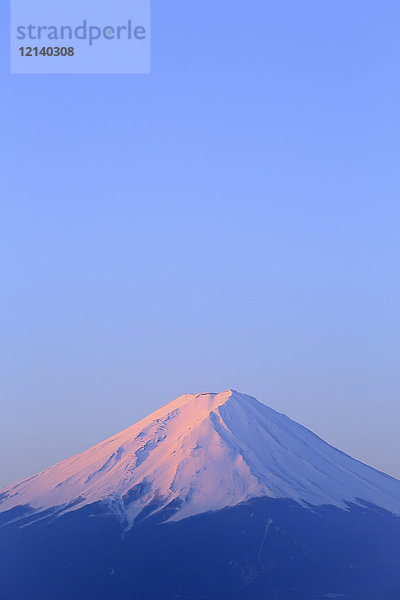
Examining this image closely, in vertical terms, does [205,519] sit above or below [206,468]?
below

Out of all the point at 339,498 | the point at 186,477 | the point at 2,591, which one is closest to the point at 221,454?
the point at 186,477

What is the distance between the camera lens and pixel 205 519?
142 metres

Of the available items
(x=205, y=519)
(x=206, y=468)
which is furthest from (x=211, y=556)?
(x=206, y=468)

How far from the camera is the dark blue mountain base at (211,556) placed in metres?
134

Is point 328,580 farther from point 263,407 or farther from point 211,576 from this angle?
point 263,407

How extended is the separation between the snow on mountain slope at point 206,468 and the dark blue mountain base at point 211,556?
2723 mm

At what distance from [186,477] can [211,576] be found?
16.2 metres

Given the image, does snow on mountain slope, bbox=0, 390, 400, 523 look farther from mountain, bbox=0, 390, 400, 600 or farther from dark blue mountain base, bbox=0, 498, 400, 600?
dark blue mountain base, bbox=0, 498, 400, 600

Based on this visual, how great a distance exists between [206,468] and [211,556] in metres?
14.3

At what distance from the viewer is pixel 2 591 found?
13562 cm

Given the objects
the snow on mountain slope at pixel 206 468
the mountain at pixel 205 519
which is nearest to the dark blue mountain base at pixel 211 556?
the mountain at pixel 205 519

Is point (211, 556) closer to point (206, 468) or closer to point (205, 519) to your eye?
point (205, 519)

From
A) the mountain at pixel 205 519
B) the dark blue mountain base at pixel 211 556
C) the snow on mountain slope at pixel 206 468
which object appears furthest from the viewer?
the snow on mountain slope at pixel 206 468

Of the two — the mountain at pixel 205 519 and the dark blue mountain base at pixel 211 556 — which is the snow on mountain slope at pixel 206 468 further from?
the dark blue mountain base at pixel 211 556
